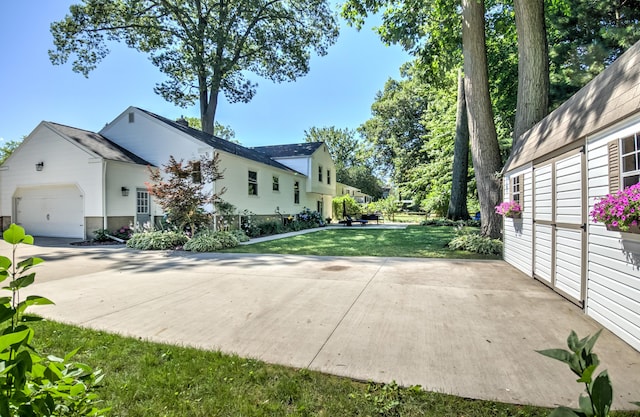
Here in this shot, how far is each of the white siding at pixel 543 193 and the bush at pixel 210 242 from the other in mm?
8784

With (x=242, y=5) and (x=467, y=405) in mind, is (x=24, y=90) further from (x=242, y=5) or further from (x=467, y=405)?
(x=467, y=405)

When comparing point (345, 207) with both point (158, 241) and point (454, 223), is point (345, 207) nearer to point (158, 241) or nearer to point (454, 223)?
point (454, 223)

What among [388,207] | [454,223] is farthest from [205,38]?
[388,207]

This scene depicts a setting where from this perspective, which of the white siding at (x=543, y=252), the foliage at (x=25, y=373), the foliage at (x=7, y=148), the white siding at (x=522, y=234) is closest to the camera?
the foliage at (x=25, y=373)

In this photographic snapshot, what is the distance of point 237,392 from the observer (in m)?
2.36

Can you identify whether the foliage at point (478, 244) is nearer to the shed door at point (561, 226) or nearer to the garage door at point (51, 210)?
the shed door at point (561, 226)

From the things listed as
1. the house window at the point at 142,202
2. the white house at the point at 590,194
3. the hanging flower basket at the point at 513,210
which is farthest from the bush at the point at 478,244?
the house window at the point at 142,202

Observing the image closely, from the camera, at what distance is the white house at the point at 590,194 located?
317 centimetres

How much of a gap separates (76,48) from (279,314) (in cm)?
2049

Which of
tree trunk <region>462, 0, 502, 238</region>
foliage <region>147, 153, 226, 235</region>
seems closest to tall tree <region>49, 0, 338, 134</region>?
foliage <region>147, 153, 226, 235</region>

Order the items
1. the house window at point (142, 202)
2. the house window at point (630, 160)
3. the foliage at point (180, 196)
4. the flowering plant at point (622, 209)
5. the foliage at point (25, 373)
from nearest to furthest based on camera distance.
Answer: the foliage at point (25, 373), the flowering plant at point (622, 209), the house window at point (630, 160), the foliage at point (180, 196), the house window at point (142, 202)

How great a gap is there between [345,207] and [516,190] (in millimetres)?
19176

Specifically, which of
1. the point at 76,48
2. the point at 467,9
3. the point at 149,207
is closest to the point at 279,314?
the point at 467,9

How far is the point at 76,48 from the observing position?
651 inches
